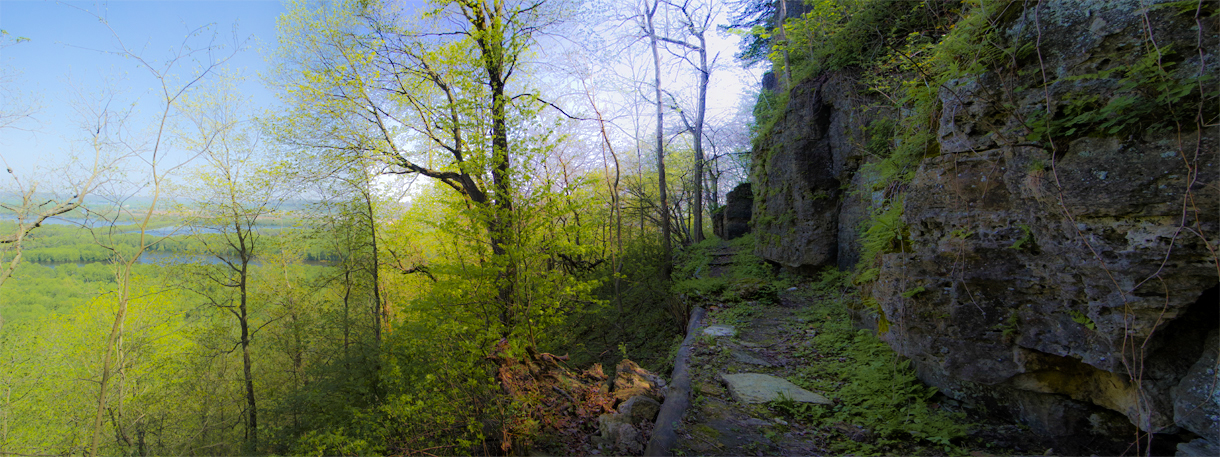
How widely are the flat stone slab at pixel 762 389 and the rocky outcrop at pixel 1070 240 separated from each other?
39.5 inches

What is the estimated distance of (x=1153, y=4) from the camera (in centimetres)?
220

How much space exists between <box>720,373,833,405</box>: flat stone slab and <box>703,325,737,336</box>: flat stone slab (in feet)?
5.01

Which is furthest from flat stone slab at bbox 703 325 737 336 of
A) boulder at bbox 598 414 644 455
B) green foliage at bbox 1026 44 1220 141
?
green foliage at bbox 1026 44 1220 141

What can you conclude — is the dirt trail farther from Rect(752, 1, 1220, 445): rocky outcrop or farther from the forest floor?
Rect(752, 1, 1220, 445): rocky outcrop

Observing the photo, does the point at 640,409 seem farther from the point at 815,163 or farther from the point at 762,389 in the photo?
the point at 815,163

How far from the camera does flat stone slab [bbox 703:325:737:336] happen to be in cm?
618

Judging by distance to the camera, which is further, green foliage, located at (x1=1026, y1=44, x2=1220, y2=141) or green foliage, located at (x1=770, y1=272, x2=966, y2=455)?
green foliage, located at (x1=770, y1=272, x2=966, y2=455)

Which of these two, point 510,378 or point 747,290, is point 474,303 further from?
point 747,290

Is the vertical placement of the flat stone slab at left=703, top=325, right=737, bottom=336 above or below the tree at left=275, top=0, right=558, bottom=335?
below

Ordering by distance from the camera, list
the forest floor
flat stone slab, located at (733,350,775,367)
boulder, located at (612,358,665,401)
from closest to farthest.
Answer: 1. the forest floor
2. flat stone slab, located at (733,350,775,367)
3. boulder, located at (612,358,665,401)

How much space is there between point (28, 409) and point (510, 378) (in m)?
17.5

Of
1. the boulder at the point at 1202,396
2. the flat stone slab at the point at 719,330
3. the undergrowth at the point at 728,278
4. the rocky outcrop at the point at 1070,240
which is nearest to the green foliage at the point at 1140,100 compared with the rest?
the rocky outcrop at the point at 1070,240

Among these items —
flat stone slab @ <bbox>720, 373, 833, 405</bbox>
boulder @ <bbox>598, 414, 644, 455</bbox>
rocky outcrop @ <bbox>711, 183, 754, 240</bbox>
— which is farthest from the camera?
rocky outcrop @ <bbox>711, 183, 754, 240</bbox>

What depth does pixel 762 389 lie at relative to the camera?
4.22 metres
